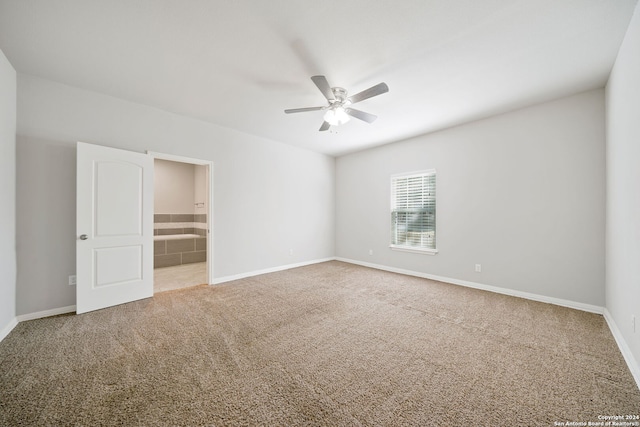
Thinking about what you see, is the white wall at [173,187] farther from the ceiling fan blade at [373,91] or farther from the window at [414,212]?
the ceiling fan blade at [373,91]

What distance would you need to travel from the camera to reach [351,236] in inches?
236

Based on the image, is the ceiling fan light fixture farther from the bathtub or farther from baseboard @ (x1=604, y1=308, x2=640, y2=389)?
the bathtub

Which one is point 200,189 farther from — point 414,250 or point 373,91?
point 373,91

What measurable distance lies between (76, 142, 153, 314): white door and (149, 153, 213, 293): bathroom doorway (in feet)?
4.58

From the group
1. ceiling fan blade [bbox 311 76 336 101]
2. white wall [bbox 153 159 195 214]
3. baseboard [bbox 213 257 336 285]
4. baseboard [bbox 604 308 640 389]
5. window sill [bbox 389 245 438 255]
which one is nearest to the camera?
baseboard [bbox 604 308 640 389]

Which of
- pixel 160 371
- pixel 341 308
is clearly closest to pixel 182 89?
pixel 160 371

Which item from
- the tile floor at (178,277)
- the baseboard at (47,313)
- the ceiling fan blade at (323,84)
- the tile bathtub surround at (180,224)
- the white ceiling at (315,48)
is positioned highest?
the white ceiling at (315,48)

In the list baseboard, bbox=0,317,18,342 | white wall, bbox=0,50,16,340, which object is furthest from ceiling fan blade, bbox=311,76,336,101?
baseboard, bbox=0,317,18,342

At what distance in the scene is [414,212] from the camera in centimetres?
486

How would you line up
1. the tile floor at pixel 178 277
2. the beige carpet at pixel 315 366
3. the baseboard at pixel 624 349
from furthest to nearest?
the tile floor at pixel 178 277, the baseboard at pixel 624 349, the beige carpet at pixel 315 366

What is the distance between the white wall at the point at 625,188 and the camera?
73.5 inches

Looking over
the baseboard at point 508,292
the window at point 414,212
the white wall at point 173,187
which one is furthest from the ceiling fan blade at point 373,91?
the white wall at point 173,187

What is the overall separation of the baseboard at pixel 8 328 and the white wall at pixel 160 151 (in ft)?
0.43

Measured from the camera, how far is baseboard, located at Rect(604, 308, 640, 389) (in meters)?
1.79
